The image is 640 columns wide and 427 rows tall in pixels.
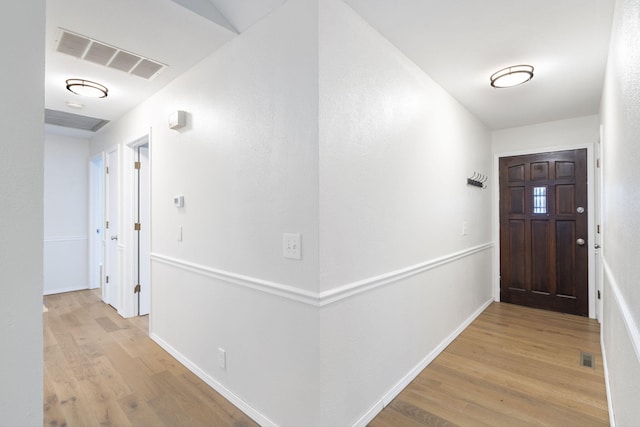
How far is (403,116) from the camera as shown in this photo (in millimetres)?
2320

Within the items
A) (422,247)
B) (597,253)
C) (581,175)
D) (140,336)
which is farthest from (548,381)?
(140,336)

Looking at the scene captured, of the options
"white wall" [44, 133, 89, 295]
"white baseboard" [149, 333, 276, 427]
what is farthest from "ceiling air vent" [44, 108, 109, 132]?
"white baseboard" [149, 333, 276, 427]

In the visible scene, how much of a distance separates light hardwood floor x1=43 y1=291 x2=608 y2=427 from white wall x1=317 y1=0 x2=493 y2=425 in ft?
0.86

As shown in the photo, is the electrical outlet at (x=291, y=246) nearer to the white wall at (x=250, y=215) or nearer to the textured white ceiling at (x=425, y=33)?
the white wall at (x=250, y=215)

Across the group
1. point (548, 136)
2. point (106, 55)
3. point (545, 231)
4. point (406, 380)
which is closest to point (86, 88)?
point (106, 55)

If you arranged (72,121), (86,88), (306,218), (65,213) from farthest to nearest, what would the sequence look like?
(65,213) → (72,121) → (86,88) → (306,218)

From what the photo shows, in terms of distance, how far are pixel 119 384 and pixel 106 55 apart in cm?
243

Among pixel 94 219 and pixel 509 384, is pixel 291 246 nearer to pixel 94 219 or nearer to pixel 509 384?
pixel 509 384

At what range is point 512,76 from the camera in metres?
2.60

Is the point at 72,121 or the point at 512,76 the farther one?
the point at 72,121

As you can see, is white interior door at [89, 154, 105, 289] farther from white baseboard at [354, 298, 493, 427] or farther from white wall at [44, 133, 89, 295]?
white baseboard at [354, 298, 493, 427]

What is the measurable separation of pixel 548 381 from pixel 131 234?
4.22 metres

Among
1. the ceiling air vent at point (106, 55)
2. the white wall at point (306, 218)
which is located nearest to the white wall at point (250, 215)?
the white wall at point (306, 218)

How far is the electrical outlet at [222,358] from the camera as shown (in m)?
2.17
